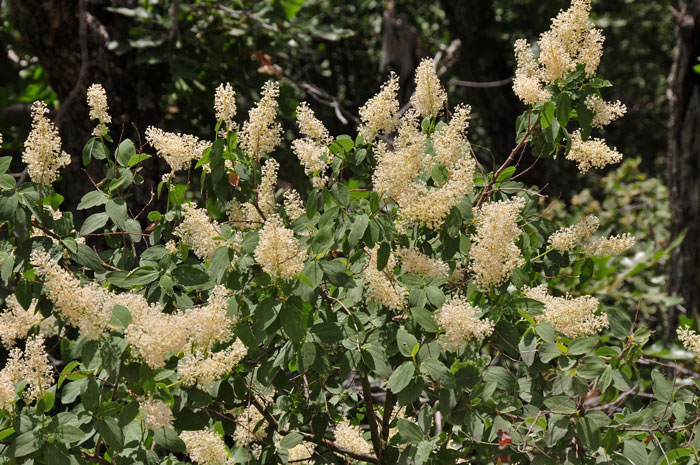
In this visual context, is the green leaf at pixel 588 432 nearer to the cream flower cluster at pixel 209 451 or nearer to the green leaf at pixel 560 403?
the green leaf at pixel 560 403

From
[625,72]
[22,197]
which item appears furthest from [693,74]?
[625,72]

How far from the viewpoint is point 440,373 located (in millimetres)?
1281

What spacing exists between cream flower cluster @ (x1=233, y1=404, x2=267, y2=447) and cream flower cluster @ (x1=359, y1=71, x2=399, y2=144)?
602 mm

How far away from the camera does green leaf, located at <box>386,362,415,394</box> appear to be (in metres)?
1.29

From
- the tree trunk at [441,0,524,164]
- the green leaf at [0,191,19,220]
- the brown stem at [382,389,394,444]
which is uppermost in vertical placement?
the green leaf at [0,191,19,220]

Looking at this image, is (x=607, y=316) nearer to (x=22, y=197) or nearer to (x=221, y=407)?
(x=221, y=407)

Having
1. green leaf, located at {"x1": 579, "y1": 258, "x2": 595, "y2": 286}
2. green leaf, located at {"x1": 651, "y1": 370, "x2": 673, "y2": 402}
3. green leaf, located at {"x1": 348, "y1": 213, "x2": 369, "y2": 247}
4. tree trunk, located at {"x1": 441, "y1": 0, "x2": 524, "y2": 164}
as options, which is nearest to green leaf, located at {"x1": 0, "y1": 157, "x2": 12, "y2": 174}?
green leaf, located at {"x1": 348, "y1": 213, "x2": 369, "y2": 247}

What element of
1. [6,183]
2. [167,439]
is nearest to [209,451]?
[167,439]

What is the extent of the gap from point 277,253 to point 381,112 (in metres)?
0.40

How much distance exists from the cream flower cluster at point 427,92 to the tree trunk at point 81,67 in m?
1.50

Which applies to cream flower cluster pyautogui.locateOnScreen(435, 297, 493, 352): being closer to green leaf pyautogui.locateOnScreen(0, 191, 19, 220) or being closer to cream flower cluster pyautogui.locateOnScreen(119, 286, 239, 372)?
cream flower cluster pyautogui.locateOnScreen(119, 286, 239, 372)

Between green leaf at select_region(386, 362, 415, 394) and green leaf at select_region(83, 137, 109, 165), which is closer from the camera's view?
green leaf at select_region(386, 362, 415, 394)

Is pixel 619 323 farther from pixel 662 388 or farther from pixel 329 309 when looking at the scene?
pixel 329 309

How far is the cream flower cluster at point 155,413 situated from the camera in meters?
1.23
